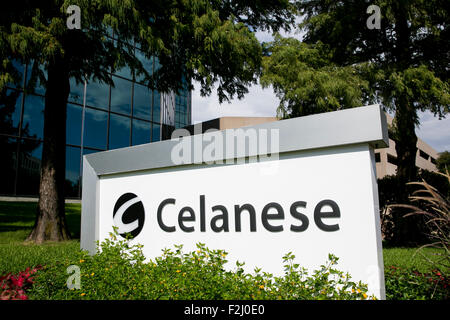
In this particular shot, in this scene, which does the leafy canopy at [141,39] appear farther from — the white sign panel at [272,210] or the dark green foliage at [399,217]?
the dark green foliage at [399,217]

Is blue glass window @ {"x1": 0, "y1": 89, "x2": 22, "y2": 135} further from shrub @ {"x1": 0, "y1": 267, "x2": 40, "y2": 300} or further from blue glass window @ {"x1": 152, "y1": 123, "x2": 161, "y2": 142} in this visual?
shrub @ {"x1": 0, "y1": 267, "x2": 40, "y2": 300}

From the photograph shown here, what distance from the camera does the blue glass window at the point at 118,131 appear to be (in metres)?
19.9

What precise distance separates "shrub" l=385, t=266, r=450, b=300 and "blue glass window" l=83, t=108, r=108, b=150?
17637 mm

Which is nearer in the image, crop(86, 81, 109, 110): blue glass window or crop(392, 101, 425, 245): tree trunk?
crop(392, 101, 425, 245): tree trunk

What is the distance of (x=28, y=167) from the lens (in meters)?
16.5

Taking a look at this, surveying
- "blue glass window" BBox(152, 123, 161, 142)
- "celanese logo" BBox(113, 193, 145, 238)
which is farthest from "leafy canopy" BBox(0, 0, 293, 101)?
"blue glass window" BBox(152, 123, 161, 142)

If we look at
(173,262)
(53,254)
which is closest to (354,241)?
(173,262)

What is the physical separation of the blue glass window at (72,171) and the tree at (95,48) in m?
9.45

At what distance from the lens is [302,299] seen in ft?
9.21

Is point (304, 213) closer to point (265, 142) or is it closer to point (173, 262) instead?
point (265, 142)

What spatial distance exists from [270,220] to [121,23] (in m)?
6.06

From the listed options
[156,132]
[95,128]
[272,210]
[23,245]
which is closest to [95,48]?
[23,245]

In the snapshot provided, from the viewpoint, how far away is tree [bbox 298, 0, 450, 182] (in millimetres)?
8828

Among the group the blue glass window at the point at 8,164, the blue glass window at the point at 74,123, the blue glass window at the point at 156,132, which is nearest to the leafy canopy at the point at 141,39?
the blue glass window at the point at 8,164
